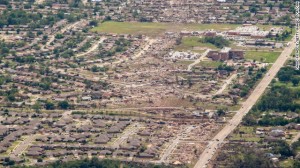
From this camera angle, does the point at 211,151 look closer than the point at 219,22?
Yes

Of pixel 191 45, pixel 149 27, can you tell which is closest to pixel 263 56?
pixel 191 45

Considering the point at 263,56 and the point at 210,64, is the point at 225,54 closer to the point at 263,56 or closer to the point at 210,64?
the point at 210,64

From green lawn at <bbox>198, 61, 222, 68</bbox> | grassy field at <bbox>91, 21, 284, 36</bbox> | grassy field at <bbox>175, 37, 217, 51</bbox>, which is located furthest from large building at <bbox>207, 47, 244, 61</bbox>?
grassy field at <bbox>91, 21, 284, 36</bbox>

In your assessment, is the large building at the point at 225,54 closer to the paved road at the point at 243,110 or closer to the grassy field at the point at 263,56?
the grassy field at the point at 263,56

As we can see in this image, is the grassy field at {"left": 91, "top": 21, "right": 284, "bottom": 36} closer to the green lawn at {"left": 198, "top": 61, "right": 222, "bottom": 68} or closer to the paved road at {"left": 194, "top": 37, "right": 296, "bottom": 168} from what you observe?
the paved road at {"left": 194, "top": 37, "right": 296, "bottom": 168}

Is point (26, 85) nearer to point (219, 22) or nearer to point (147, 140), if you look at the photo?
point (147, 140)

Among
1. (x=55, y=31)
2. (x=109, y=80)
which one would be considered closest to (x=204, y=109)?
(x=109, y=80)

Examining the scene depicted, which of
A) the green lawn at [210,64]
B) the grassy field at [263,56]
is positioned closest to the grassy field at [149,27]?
the grassy field at [263,56]
